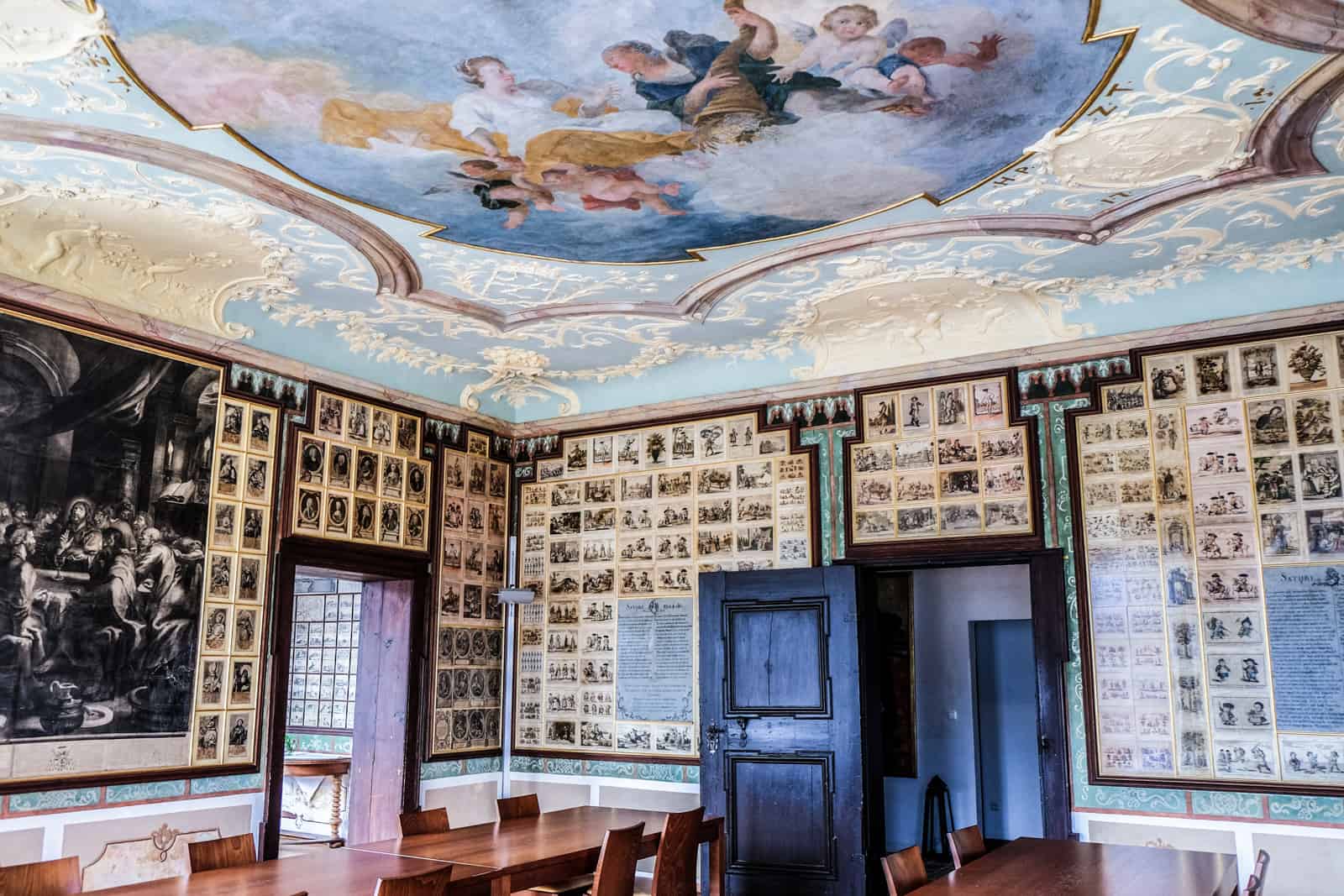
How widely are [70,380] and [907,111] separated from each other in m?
5.30

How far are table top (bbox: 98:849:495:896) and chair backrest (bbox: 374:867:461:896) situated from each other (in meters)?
0.03

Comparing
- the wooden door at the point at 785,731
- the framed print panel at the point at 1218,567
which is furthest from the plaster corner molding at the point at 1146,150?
the wooden door at the point at 785,731

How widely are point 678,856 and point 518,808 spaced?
136cm

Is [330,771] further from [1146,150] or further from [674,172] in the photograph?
[1146,150]

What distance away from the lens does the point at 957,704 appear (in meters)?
11.3

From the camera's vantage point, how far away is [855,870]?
7598 millimetres

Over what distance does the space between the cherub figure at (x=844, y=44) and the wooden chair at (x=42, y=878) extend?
461 cm

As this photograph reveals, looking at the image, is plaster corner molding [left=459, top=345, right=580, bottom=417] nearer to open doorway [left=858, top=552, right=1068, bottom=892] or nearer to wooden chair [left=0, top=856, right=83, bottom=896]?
open doorway [left=858, top=552, right=1068, bottom=892]

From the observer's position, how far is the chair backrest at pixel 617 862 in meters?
5.27

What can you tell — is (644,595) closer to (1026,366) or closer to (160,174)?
(1026,366)

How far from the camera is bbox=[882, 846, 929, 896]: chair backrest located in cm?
449

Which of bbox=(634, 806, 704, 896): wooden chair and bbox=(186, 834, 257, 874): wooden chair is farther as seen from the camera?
bbox=(634, 806, 704, 896): wooden chair

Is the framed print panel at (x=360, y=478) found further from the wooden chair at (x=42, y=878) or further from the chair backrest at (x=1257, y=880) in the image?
the chair backrest at (x=1257, y=880)

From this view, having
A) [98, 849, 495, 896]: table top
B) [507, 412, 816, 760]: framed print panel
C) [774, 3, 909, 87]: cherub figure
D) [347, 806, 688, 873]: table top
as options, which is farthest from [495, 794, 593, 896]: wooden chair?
[774, 3, 909, 87]: cherub figure
